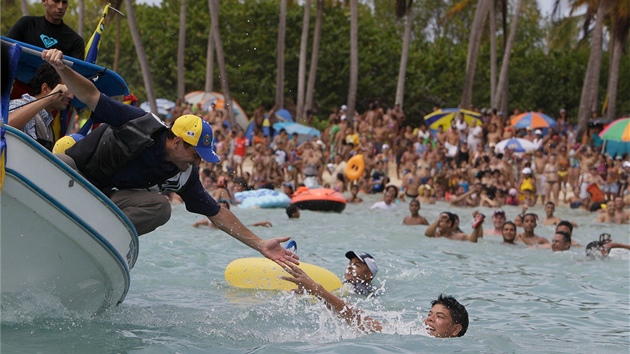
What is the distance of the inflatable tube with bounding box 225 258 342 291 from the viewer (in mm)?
9719

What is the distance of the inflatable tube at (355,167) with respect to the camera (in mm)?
24703

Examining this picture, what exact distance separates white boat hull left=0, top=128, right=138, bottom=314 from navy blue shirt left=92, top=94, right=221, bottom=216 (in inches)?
14.0

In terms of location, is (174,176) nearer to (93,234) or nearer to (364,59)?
(93,234)

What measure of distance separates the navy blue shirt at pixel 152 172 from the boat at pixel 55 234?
354 millimetres

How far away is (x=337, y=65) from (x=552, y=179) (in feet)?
63.9

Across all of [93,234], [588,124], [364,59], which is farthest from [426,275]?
[364,59]

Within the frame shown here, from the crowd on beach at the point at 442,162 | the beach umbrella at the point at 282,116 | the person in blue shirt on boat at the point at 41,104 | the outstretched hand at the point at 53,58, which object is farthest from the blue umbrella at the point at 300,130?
the outstretched hand at the point at 53,58

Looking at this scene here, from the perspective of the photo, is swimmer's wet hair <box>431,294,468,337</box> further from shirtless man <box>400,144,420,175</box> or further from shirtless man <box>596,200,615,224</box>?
shirtless man <box>400,144,420,175</box>

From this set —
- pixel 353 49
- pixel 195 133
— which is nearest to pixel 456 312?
pixel 195 133

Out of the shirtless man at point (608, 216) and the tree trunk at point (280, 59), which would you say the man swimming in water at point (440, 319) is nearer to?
the shirtless man at point (608, 216)

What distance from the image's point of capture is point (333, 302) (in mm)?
6965

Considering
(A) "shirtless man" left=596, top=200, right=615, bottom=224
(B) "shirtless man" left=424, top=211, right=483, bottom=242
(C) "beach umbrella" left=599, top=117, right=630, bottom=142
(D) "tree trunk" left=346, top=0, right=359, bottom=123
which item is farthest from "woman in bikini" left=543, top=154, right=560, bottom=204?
(D) "tree trunk" left=346, top=0, right=359, bottom=123

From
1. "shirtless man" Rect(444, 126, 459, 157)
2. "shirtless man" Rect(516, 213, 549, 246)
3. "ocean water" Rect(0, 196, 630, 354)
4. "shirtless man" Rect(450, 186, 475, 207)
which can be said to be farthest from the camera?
"shirtless man" Rect(444, 126, 459, 157)

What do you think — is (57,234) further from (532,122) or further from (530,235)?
(532,122)
